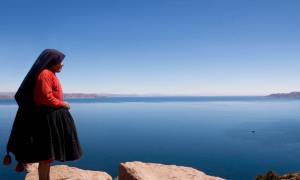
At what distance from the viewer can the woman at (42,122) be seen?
4668 mm

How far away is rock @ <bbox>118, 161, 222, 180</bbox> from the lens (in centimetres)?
596

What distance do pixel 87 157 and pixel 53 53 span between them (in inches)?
1336

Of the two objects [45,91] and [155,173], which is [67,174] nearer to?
[155,173]

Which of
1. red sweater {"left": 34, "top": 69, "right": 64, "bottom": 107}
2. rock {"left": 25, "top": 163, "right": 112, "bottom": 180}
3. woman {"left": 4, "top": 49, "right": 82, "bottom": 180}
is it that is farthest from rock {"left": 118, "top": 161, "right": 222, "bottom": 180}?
red sweater {"left": 34, "top": 69, "right": 64, "bottom": 107}

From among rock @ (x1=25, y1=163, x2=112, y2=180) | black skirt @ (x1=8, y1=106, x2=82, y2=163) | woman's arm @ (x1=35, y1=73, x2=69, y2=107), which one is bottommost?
rock @ (x1=25, y1=163, x2=112, y2=180)

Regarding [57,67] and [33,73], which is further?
[57,67]

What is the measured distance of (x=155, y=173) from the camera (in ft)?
20.3

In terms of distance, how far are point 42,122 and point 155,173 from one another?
2664 millimetres

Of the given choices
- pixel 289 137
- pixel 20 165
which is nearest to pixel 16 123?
pixel 20 165

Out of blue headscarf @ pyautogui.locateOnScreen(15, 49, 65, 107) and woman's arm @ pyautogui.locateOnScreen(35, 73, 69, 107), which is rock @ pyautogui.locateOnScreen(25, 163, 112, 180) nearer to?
blue headscarf @ pyautogui.locateOnScreen(15, 49, 65, 107)

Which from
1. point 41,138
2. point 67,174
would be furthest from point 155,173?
point 41,138

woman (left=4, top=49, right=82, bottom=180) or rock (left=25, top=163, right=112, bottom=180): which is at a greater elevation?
woman (left=4, top=49, right=82, bottom=180)

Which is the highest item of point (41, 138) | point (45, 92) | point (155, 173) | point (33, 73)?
point (33, 73)

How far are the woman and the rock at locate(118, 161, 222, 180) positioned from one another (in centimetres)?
154
